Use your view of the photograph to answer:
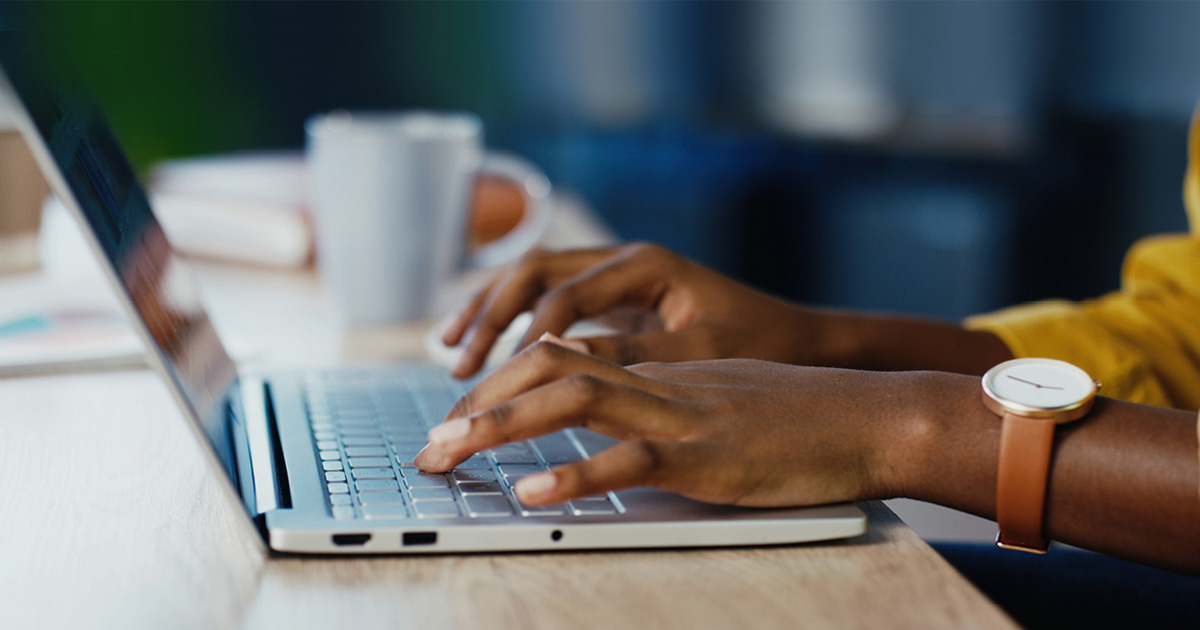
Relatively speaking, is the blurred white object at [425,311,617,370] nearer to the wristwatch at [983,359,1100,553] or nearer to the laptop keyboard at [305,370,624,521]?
the laptop keyboard at [305,370,624,521]

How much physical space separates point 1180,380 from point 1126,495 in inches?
14.4

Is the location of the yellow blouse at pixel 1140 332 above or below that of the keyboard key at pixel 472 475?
below

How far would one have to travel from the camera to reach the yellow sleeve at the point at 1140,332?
0.74 m

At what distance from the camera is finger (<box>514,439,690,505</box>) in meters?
0.41

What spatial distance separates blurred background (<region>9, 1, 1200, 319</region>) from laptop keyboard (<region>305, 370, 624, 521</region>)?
1862mm

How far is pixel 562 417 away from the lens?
438 millimetres

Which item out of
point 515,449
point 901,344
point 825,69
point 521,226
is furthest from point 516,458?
point 825,69

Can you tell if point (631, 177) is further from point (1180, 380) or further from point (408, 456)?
point (408, 456)

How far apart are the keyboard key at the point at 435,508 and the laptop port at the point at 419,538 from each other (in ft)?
0.04

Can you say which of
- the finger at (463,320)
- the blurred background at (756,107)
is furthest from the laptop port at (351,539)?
the blurred background at (756,107)

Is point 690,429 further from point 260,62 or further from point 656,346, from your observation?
point 260,62

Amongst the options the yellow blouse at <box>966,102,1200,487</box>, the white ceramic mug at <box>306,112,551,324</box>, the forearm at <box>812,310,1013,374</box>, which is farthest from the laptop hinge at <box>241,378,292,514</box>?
the yellow blouse at <box>966,102,1200,487</box>

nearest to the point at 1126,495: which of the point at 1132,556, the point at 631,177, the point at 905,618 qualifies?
the point at 1132,556

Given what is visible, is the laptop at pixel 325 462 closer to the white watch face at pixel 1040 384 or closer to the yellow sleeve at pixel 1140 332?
the white watch face at pixel 1040 384
